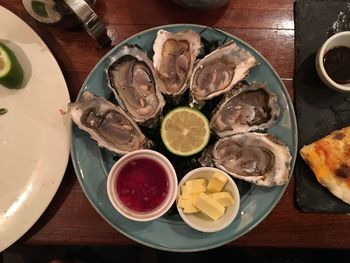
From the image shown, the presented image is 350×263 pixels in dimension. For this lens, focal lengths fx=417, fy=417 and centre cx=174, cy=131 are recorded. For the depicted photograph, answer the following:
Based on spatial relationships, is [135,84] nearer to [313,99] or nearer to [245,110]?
[245,110]

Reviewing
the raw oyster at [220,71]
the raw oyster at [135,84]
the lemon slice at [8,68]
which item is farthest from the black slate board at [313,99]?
the lemon slice at [8,68]

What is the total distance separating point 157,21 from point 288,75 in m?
0.39

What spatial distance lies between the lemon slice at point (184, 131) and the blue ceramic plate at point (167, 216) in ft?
0.52

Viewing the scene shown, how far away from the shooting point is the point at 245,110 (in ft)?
3.54

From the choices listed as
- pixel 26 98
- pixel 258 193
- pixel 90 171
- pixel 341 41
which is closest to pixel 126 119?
pixel 90 171

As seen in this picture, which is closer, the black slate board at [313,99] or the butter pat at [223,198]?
the butter pat at [223,198]

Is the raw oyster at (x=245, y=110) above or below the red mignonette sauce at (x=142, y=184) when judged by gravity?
below

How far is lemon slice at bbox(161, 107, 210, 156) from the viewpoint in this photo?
994 mm

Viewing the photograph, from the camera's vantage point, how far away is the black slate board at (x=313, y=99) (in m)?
1.07

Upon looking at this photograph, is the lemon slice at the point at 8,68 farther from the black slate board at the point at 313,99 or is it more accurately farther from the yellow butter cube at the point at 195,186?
the black slate board at the point at 313,99

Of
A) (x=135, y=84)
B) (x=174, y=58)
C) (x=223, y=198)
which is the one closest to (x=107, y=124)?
(x=135, y=84)

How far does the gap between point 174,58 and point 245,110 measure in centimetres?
23

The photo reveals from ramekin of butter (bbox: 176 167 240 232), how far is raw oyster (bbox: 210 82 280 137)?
132mm

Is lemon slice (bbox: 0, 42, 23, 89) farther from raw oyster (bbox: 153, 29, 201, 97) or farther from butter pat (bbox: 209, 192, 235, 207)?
butter pat (bbox: 209, 192, 235, 207)
